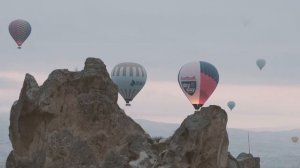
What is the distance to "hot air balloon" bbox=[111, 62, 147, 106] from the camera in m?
46.5

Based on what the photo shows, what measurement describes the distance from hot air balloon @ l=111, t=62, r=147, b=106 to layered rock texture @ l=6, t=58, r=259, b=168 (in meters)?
27.6

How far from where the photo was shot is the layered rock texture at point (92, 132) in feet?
57.5

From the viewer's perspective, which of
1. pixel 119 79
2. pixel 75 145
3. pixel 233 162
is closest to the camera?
pixel 75 145

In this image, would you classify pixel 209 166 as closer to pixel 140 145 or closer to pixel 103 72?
pixel 140 145

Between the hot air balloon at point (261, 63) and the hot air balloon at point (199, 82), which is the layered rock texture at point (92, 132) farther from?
the hot air balloon at point (261, 63)

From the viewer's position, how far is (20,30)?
5491cm

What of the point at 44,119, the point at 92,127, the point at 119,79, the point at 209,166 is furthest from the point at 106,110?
the point at 119,79

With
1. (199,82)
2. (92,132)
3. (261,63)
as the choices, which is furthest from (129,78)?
(92,132)

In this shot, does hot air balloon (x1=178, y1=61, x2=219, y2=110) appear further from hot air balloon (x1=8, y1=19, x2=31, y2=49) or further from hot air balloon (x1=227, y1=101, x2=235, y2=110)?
hot air balloon (x1=227, y1=101, x2=235, y2=110)

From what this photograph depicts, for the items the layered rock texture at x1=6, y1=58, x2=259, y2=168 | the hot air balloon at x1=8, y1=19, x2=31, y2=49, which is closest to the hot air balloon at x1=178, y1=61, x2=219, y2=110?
the hot air balloon at x1=8, y1=19, x2=31, y2=49

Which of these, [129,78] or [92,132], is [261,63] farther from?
[92,132]

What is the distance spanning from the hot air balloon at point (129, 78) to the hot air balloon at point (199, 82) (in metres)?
3.41

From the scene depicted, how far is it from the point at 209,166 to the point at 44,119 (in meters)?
4.81

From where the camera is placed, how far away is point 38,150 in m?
18.1
